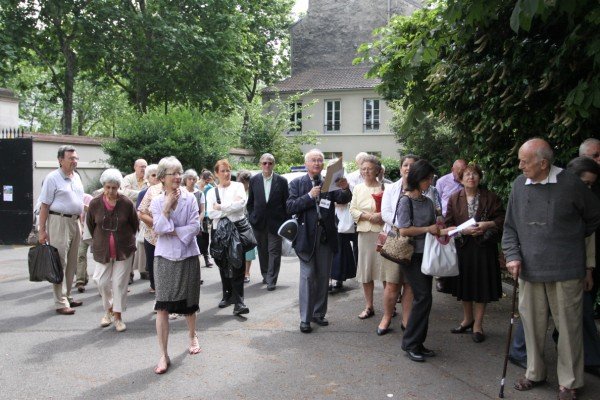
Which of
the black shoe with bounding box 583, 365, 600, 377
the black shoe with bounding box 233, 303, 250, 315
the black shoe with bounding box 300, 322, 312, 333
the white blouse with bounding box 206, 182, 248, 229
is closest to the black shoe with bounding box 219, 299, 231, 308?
the black shoe with bounding box 233, 303, 250, 315

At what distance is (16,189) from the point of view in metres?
14.2

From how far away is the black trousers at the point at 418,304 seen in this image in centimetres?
546

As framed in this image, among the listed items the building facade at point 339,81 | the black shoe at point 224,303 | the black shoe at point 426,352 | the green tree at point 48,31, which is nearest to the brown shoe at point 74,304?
the black shoe at point 224,303

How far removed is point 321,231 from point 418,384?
221cm

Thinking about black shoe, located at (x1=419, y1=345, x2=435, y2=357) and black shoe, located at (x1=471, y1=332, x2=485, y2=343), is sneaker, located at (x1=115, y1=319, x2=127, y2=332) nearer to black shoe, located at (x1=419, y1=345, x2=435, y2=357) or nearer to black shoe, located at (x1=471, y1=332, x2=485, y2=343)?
black shoe, located at (x1=419, y1=345, x2=435, y2=357)

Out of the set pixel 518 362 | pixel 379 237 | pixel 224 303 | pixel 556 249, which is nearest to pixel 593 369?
pixel 518 362

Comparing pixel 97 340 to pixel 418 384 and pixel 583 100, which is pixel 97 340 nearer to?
pixel 418 384

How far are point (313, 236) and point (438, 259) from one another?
163 centimetres

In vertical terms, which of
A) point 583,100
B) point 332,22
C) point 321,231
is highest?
point 332,22

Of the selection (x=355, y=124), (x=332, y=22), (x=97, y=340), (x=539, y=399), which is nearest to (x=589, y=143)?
(x=539, y=399)

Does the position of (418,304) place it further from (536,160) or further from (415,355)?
(536,160)

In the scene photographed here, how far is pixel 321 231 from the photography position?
21.6 ft

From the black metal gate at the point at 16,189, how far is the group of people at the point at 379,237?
632 centimetres

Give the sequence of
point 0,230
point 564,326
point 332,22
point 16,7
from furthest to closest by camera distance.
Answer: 1. point 332,22
2. point 16,7
3. point 0,230
4. point 564,326
